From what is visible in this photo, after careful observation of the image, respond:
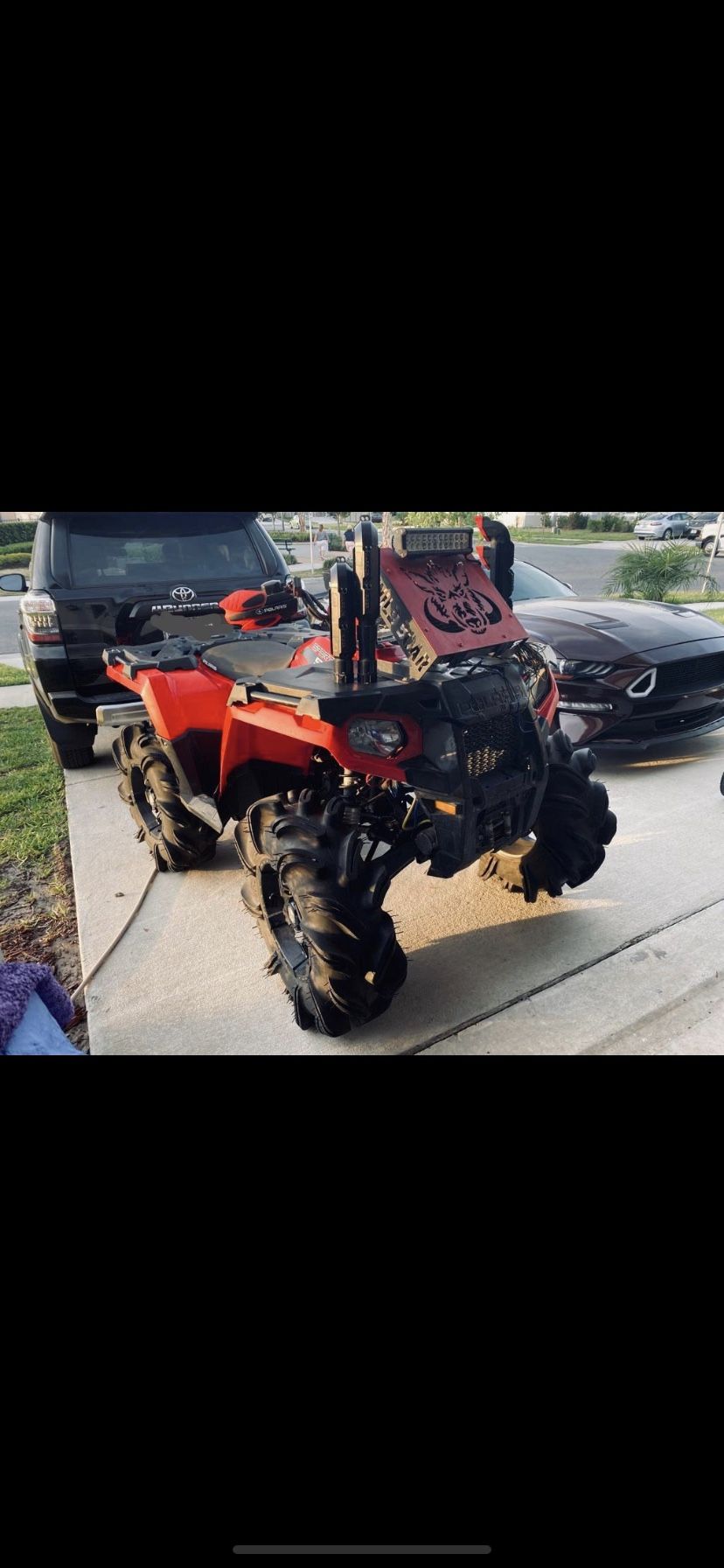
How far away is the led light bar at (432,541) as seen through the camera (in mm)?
1949

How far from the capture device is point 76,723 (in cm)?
449

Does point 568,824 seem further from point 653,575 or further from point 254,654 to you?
point 653,575

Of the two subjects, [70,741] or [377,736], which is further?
[70,741]

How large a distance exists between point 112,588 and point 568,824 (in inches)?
113

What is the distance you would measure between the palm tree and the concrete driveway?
392 centimetres

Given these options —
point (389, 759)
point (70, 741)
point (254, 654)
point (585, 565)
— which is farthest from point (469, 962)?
point (585, 565)

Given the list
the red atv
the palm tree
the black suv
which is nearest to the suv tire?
the black suv

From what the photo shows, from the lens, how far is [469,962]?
8.59 feet

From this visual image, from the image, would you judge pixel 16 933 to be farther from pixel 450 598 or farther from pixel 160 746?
pixel 450 598

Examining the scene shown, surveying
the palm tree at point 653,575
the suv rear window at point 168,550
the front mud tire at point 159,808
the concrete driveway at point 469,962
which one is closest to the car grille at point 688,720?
the concrete driveway at point 469,962

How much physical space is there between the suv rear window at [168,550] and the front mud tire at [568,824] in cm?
219

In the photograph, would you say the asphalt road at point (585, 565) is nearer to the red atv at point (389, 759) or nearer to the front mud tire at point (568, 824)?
the front mud tire at point (568, 824)

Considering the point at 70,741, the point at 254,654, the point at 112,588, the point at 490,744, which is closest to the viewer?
the point at 490,744
